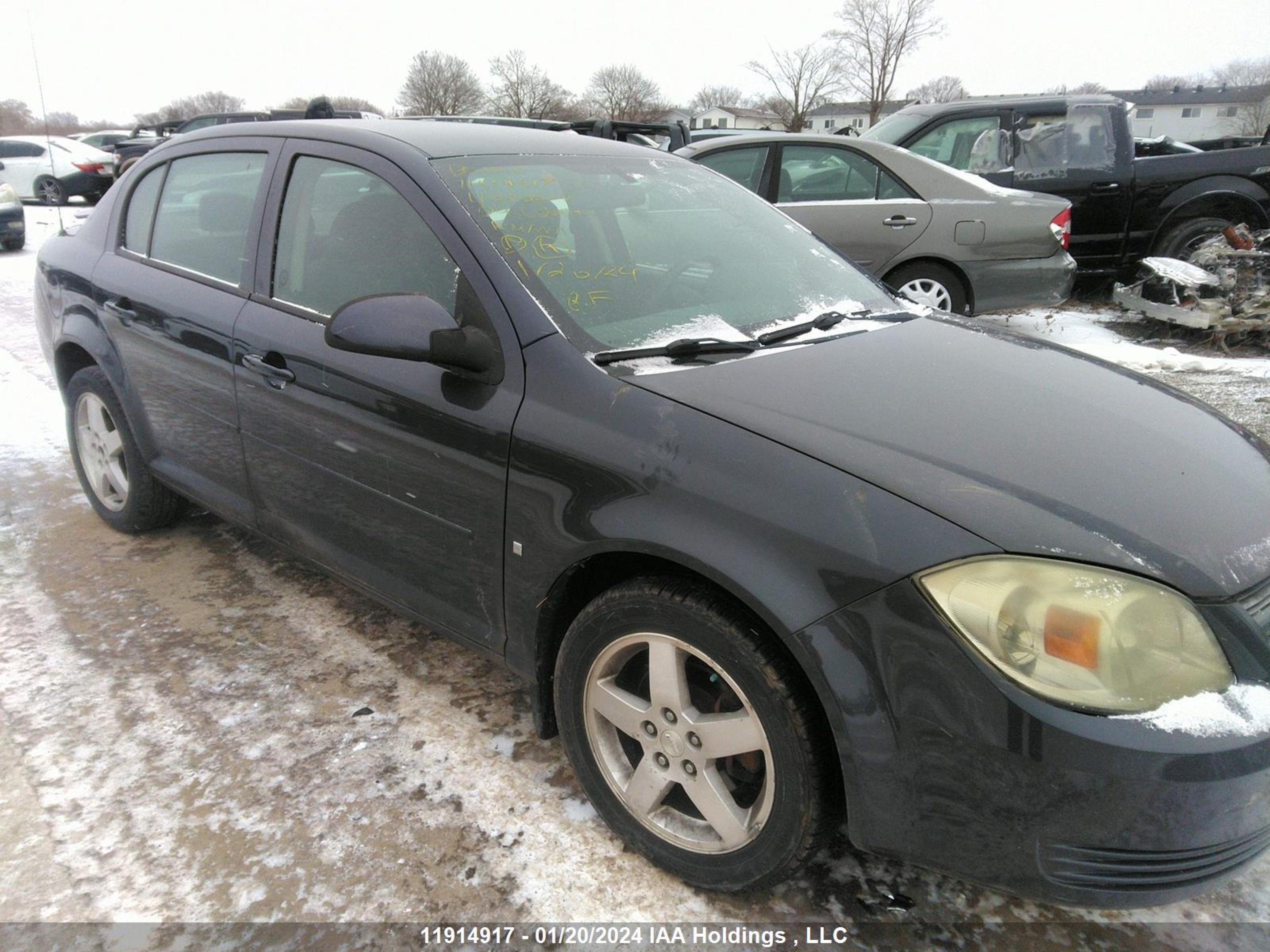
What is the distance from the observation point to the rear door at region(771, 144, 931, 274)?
20.7 ft

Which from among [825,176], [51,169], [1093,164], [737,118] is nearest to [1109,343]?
[1093,164]

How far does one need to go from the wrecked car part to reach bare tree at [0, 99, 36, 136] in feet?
126

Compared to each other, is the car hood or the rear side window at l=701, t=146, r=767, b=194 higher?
the rear side window at l=701, t=146, r=767, b=194

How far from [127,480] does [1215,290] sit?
24.0ft

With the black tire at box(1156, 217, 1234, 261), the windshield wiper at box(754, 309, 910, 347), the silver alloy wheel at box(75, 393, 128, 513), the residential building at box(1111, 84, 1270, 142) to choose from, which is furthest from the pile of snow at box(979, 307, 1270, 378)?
the residential building at box(1111, 84, 1270, 142)

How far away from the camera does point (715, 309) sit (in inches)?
93.0

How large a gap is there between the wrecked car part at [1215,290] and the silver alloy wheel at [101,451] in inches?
274

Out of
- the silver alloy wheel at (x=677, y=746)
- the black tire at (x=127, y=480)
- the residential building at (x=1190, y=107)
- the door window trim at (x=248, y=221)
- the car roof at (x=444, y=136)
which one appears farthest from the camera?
the residential building at (x=1190, y=107)

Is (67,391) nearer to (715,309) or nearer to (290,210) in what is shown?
(290,210)

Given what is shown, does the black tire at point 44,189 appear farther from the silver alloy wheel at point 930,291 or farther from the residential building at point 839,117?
the residential building at point 839,117

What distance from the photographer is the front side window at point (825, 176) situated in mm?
6465

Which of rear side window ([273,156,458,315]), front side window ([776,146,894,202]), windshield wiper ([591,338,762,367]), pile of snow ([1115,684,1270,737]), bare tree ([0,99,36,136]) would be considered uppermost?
bare tree ([0,99,36,136])

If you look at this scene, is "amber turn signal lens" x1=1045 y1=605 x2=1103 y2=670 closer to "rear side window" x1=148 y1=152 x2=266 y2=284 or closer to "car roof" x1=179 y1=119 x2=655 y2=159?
"car roof" x1=179 y1=119 x2=655 y2=159

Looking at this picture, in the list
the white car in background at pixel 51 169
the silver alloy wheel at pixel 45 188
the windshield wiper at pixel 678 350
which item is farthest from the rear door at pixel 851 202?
the white car in background at pixel 51 169
